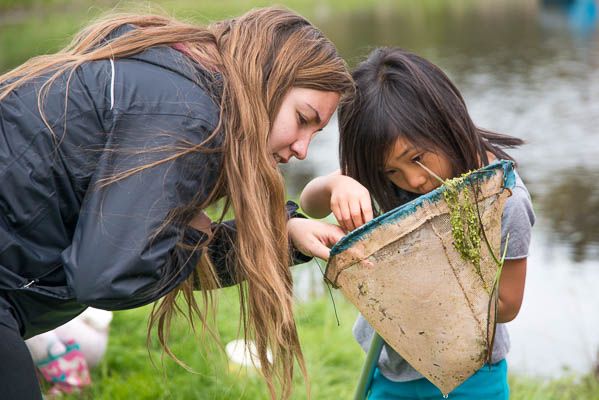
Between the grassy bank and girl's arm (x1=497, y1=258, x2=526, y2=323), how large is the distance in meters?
0.90

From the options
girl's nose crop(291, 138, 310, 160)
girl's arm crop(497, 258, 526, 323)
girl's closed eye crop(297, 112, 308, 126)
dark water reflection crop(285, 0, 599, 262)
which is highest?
girl's closed eye crop(297, 112, 308, 126)

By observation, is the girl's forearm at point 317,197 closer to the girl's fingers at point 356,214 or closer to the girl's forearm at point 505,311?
the girl's fingers at point 356,214

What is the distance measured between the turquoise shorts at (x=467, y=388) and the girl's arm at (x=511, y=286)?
0.61ft

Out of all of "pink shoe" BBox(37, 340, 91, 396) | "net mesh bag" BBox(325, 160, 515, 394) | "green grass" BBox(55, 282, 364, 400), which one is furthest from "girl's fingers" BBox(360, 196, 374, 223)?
"pink shoe" BBox(37, 340, 91, 396)

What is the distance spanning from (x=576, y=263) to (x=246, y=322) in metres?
4.09

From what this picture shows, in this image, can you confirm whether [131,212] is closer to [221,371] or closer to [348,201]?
[348,201]

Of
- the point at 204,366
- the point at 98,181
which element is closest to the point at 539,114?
the point at 204,366

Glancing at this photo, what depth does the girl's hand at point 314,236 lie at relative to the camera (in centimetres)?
207

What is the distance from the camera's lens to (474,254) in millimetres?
1954

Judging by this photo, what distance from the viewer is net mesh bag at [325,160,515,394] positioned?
188 centimetres

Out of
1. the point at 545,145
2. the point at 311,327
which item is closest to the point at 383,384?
the point at 311,327

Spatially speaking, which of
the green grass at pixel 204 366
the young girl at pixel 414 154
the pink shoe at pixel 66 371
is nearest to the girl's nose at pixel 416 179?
the young girl at pixel 414 154

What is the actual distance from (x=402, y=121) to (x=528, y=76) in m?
9.99

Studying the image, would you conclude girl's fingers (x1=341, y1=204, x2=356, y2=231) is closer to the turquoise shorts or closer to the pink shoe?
the turquoise shorts
